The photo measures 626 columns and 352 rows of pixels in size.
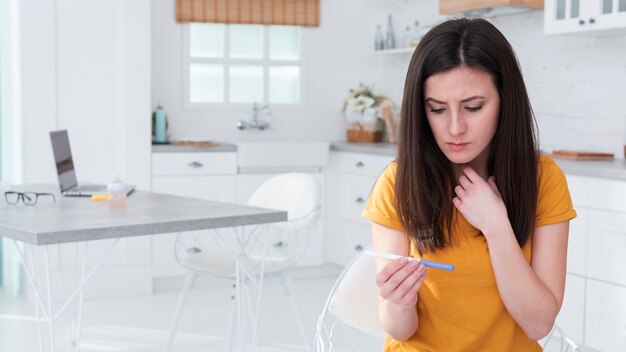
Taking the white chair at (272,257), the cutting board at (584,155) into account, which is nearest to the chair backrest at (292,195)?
the white chair at (272,257)

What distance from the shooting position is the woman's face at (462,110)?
149 centimetres

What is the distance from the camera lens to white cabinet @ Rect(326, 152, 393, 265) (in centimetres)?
516

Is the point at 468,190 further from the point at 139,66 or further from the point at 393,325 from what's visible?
the point at 139,66

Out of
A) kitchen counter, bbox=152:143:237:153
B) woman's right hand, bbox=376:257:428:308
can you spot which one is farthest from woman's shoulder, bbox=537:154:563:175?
kitchen counter, bbox=152:143:237:153

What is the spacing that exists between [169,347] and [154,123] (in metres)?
2.06

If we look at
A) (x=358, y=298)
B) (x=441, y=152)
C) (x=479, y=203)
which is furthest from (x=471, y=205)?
(x=358, y=298)

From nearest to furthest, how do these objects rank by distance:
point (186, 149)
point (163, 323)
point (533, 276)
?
point (533, 276) → point (163, 323) → point (186, 149)

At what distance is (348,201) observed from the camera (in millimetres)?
5352

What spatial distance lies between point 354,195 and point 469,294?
3.70 meters

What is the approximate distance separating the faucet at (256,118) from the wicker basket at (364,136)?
561 mm

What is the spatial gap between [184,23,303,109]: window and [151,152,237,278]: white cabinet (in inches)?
25.5

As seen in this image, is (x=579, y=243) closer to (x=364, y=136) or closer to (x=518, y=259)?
(x=364, y=136)

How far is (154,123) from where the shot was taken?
17.4 ft

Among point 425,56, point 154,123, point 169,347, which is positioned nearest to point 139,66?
point 154,123
